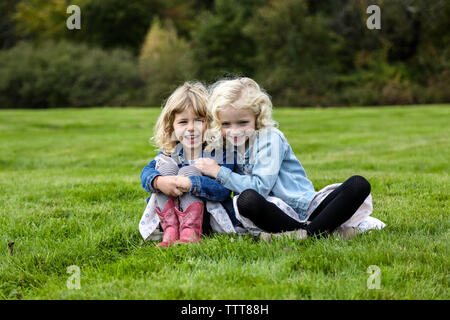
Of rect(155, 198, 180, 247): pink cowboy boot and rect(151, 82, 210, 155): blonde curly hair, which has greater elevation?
rect(151, 82, 210, 155): blonde curly hair

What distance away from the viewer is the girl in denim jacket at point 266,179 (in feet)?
10.6

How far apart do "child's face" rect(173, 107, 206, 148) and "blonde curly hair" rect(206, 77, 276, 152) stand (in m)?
0.10

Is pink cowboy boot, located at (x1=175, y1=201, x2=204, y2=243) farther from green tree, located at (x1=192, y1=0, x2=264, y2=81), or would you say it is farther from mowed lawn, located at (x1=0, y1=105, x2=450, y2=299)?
green tree, located at (x1=192, y1=0, x2=264, y2=81)

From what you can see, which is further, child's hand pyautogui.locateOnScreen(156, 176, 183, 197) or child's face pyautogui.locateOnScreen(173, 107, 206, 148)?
child's face pyautogui.locateOnScreen(173, 107, 206, 148)

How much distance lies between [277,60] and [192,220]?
29.7m

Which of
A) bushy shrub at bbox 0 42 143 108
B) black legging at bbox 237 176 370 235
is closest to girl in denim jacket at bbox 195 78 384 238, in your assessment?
black legging at bbox 237 176 370 235

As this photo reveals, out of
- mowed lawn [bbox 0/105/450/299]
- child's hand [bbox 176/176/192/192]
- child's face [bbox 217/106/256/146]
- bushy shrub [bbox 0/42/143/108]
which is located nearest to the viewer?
mowed lawn [bbox 0/105/450/299]

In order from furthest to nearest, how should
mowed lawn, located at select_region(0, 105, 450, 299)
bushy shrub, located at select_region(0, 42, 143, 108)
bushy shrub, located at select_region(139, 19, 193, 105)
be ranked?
bushy shrub, located at select_region(0, 42, 143, 108) → bushy shrub, located at select_region(139, 19, 193, 105) → mowed lawn, located at select_region(0, 105, 450, 299)

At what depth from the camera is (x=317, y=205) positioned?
136 inches

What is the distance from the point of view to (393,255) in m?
2.89

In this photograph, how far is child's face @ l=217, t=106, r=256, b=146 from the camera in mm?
3424

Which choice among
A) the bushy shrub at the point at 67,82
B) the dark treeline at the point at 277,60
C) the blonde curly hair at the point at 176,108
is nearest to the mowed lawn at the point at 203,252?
the blonde curly hair at the point at 176,108

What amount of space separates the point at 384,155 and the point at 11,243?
6.98 metres

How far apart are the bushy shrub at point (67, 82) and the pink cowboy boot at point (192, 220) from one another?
29718 millimetres
